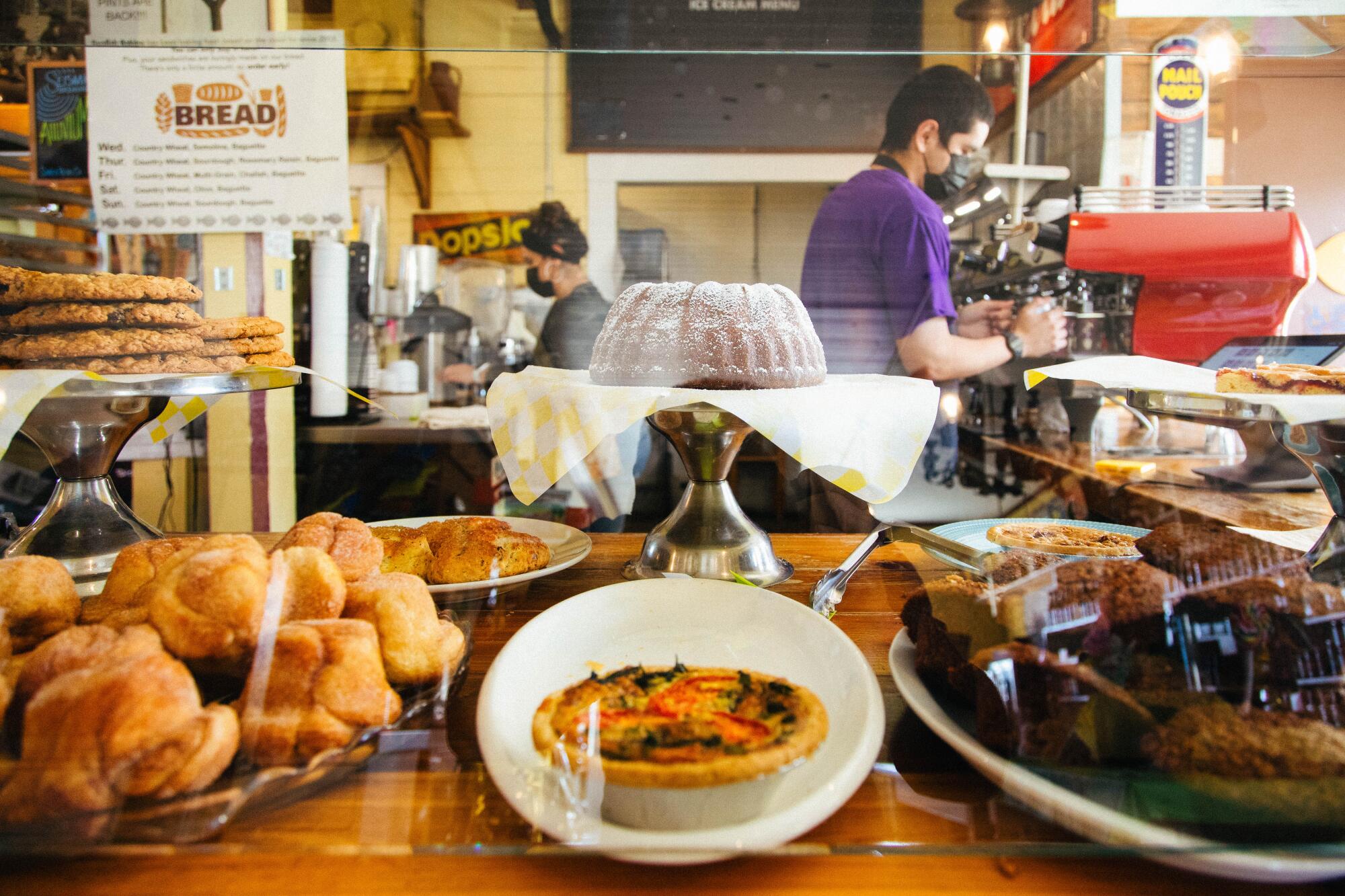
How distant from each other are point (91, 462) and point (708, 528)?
0.79 metres

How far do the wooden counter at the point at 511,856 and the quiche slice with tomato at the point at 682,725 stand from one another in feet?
0.18

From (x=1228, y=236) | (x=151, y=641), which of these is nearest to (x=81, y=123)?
(x=151, y=641)

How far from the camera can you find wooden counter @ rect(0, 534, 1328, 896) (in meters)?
0.45

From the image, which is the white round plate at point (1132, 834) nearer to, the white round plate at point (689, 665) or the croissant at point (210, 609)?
the white round plate at point (689, 665)

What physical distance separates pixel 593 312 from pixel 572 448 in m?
0.62

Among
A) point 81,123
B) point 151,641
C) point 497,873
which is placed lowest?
point 497,873

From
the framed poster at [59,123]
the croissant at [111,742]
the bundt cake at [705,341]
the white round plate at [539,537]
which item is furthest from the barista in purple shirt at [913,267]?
the framed poster at [59,123]

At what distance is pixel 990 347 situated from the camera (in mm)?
1325

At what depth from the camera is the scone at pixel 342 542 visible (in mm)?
679

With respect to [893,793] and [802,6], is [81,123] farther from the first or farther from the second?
[893,793]

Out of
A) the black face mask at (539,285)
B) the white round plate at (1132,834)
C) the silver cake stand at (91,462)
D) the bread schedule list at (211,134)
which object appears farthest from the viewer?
the black face mask at (539,285)

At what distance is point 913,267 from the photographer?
1252 mm

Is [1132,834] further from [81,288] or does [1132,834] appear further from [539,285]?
[539,285]

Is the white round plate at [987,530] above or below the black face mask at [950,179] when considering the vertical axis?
below
